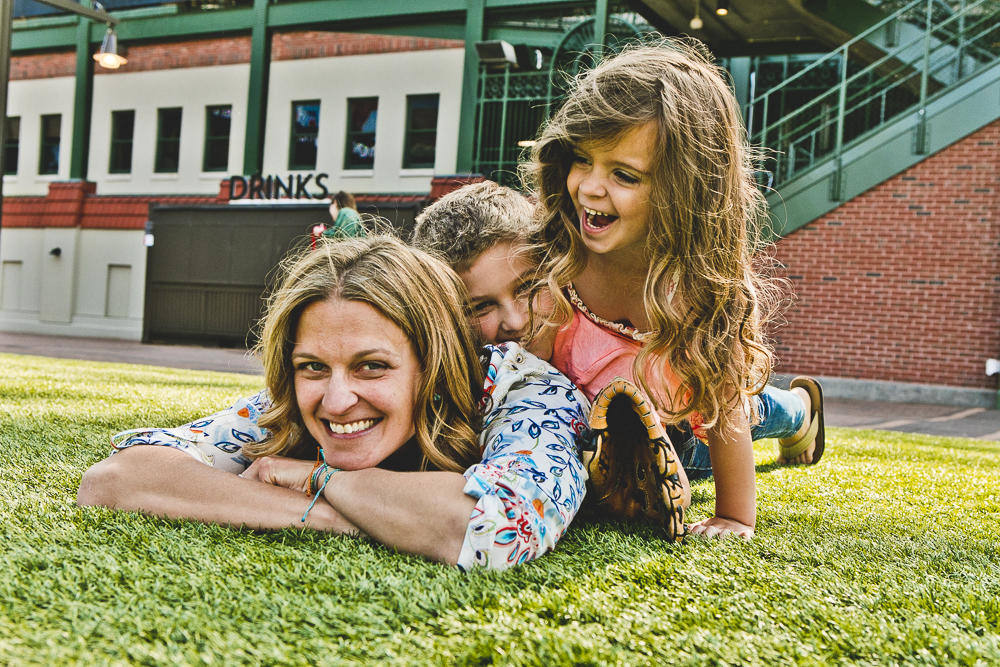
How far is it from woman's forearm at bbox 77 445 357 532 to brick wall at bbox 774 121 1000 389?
945cm

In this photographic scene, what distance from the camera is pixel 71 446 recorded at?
2.77 meters

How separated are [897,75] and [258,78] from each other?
11.3 m

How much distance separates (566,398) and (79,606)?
1183 mm

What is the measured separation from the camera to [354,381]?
1.77m

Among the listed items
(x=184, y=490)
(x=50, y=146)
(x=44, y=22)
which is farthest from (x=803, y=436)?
(x=44, y=22)

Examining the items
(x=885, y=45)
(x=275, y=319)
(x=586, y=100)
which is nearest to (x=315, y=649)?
(x=275, y=319)

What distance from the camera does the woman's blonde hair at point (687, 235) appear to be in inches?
83.3

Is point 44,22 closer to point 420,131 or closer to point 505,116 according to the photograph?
point 420,131

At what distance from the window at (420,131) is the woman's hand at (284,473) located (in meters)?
14.5

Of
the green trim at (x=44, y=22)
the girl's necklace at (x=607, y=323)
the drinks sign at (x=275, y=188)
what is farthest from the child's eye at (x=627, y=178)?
the green trim at (x=44, y=22)

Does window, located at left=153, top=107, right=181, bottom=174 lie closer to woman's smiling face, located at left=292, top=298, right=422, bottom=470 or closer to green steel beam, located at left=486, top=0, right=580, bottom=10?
green steel beam, located at left=486, top=0, right=580, bottom=10

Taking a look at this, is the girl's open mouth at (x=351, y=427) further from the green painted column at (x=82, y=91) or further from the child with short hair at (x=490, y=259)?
the green painted column at (x=82, y=91)

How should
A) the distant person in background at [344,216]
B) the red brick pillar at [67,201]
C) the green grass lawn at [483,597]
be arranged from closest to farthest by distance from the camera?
the green grass lawn at [483,597], the distant person in background at [344,216], the red brick pillar at [67,201]

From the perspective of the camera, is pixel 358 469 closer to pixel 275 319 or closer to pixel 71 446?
pixel 275 319
